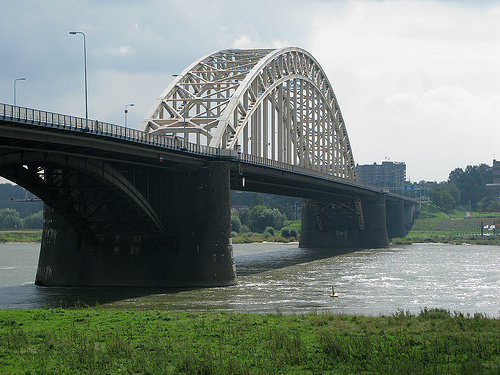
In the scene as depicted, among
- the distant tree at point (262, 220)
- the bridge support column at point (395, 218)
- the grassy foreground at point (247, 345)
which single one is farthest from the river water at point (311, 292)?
the distant tree at point (262, 220)

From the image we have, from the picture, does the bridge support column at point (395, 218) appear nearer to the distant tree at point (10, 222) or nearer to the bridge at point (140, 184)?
the bridge at point (140, 184)

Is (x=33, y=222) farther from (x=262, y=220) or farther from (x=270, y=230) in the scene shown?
(x=270, y=230)

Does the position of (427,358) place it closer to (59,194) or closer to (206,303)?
(206,303)

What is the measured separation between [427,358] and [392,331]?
4447 mm

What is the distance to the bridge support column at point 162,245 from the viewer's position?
42500 millimetres

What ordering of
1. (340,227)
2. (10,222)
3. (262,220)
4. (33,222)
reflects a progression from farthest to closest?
(10,222) → (33,222) → (262,220) → (340,227)

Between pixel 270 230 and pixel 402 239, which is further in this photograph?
pixel 270 230

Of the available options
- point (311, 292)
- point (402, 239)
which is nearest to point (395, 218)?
point (402, 239)

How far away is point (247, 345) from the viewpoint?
18.9 meters

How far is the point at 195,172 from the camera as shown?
43.9 m

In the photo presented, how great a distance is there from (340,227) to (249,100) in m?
34.2

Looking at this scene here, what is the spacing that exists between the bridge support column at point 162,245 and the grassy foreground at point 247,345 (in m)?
17.4

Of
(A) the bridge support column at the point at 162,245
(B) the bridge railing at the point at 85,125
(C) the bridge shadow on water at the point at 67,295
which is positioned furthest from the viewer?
(A) the bridge support column at the point at 162,245

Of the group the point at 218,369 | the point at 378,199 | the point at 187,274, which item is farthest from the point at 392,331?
the point at 378,199
